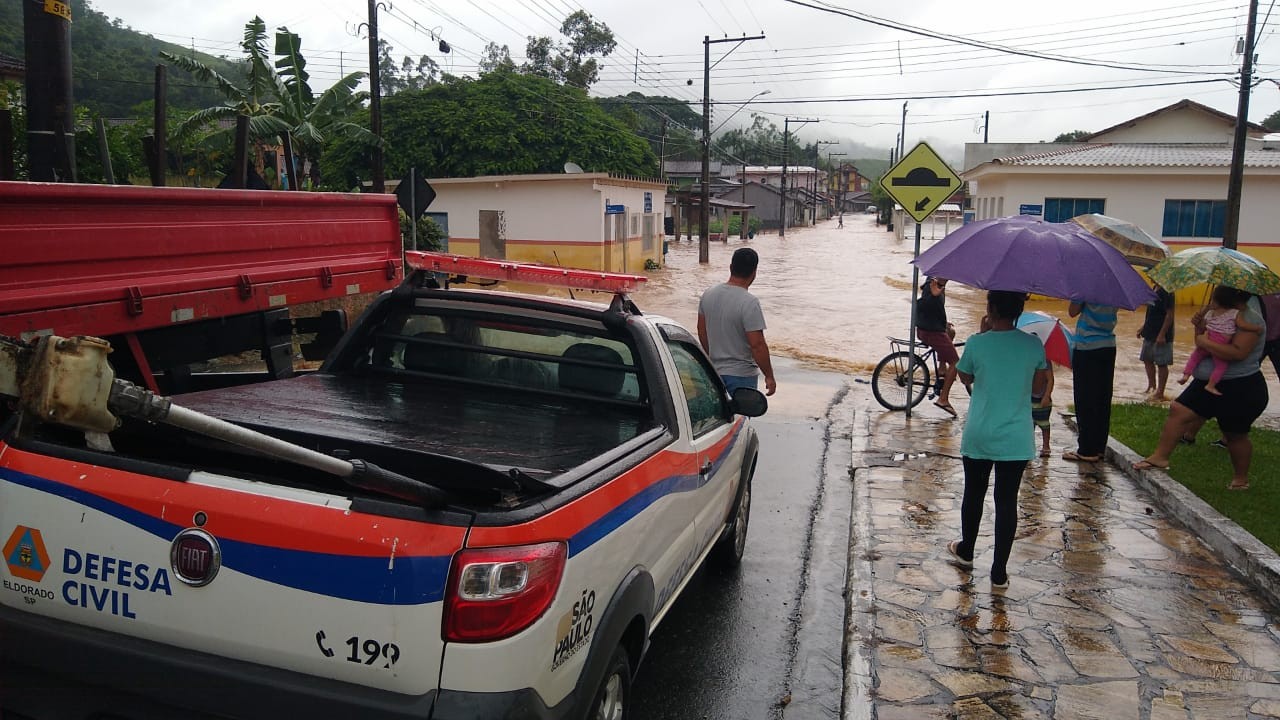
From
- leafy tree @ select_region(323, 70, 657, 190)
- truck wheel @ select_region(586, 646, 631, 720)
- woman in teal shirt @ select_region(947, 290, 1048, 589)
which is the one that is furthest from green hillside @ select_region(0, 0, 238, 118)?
truck wheel @ select_region(586, 646, 631, 720)

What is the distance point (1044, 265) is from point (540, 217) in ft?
92.3

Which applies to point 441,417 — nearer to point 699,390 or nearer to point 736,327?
point 699,390

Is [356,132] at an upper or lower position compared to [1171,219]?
upper

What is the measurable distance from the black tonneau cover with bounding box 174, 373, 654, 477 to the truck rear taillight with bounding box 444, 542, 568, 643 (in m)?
0.49

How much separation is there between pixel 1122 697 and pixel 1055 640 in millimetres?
608

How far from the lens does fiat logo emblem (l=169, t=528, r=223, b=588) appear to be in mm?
2531

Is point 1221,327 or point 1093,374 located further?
point 1093,374

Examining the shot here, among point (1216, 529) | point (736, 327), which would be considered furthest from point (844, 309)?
point (1216, 529)

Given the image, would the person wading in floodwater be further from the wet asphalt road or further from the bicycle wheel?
the wet asphalt road

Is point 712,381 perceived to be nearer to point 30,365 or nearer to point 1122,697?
point 1122,697

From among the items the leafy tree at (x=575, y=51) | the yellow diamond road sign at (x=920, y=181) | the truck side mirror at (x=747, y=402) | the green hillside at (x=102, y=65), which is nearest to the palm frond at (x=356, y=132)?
the yellow diamond road sign at (x=920, y=181)

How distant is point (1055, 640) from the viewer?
4.91m

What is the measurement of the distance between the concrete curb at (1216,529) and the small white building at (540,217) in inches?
984

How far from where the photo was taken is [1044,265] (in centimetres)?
520
